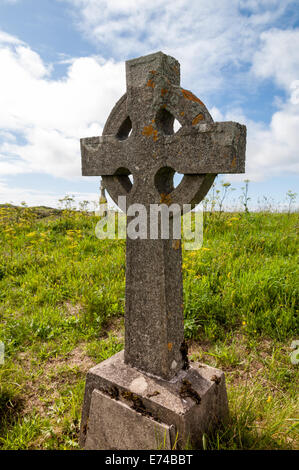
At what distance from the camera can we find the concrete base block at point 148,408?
1.79m

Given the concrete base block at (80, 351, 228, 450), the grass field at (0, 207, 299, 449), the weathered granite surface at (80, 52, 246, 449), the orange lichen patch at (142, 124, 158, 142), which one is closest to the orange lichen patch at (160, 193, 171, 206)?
the weathered granite surface at (80, 52, 246, 449)

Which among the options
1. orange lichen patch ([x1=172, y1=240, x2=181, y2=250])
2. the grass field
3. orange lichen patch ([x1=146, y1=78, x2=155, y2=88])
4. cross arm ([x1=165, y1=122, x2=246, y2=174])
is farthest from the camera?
the grass field

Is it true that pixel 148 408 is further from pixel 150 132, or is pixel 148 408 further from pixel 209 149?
pixel 150 132

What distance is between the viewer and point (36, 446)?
7.33 feet

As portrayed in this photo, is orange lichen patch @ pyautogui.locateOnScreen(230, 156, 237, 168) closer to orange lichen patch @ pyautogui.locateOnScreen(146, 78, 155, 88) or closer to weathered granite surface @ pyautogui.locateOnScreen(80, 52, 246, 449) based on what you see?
weathered granite surface @ pyautogui.locateOnScreen(80, 52, 246, 449)

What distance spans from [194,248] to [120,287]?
1.44 metres

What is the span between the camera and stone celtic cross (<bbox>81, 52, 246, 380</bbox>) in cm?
174

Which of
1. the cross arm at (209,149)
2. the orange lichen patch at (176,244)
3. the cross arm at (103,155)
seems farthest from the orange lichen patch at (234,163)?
the cross arm at (103,155)

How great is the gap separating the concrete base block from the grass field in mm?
166

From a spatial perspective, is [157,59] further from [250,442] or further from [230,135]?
[250,442]

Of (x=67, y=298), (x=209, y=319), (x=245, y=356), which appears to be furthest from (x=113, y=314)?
(x=245, y=356)

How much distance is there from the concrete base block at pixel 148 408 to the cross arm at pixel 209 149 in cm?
136

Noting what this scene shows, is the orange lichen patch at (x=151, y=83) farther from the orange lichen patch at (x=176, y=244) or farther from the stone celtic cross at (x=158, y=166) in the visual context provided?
the orange lichen patch at (x=176, y=244)

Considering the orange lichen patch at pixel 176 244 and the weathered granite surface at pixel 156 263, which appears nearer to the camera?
the weathered granite surface at pixel 156 263
